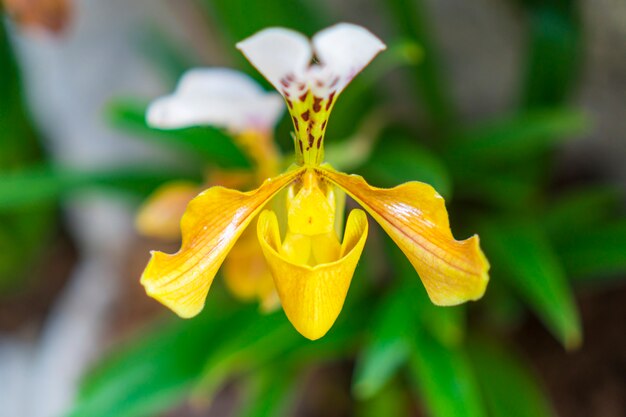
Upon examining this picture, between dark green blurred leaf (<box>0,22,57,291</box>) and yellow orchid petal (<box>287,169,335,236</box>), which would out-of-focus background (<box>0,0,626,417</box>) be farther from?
yellow orchid petal (<box>287,169,335,236</box>)

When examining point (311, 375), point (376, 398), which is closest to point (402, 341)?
point (376, 398)

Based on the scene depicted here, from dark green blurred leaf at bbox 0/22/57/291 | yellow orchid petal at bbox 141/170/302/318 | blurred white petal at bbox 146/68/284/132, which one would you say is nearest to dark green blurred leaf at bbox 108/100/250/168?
blurred white petal at bbox 146/68/284/132

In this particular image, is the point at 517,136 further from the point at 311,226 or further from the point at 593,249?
the point at 311,226

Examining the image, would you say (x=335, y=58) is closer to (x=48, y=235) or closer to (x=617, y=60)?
(x=617, y=60)

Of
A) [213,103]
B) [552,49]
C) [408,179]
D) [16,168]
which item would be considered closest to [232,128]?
[213,103]

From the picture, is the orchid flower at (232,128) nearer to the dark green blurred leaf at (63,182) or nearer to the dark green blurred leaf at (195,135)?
the dark green blurred leaf at (195,135)

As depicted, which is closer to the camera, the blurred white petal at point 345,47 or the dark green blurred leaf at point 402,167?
the blurred white petal at point 345,47

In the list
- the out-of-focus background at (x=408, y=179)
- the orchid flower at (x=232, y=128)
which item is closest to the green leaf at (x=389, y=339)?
the out-of-focus background at (x=408, y=179)
